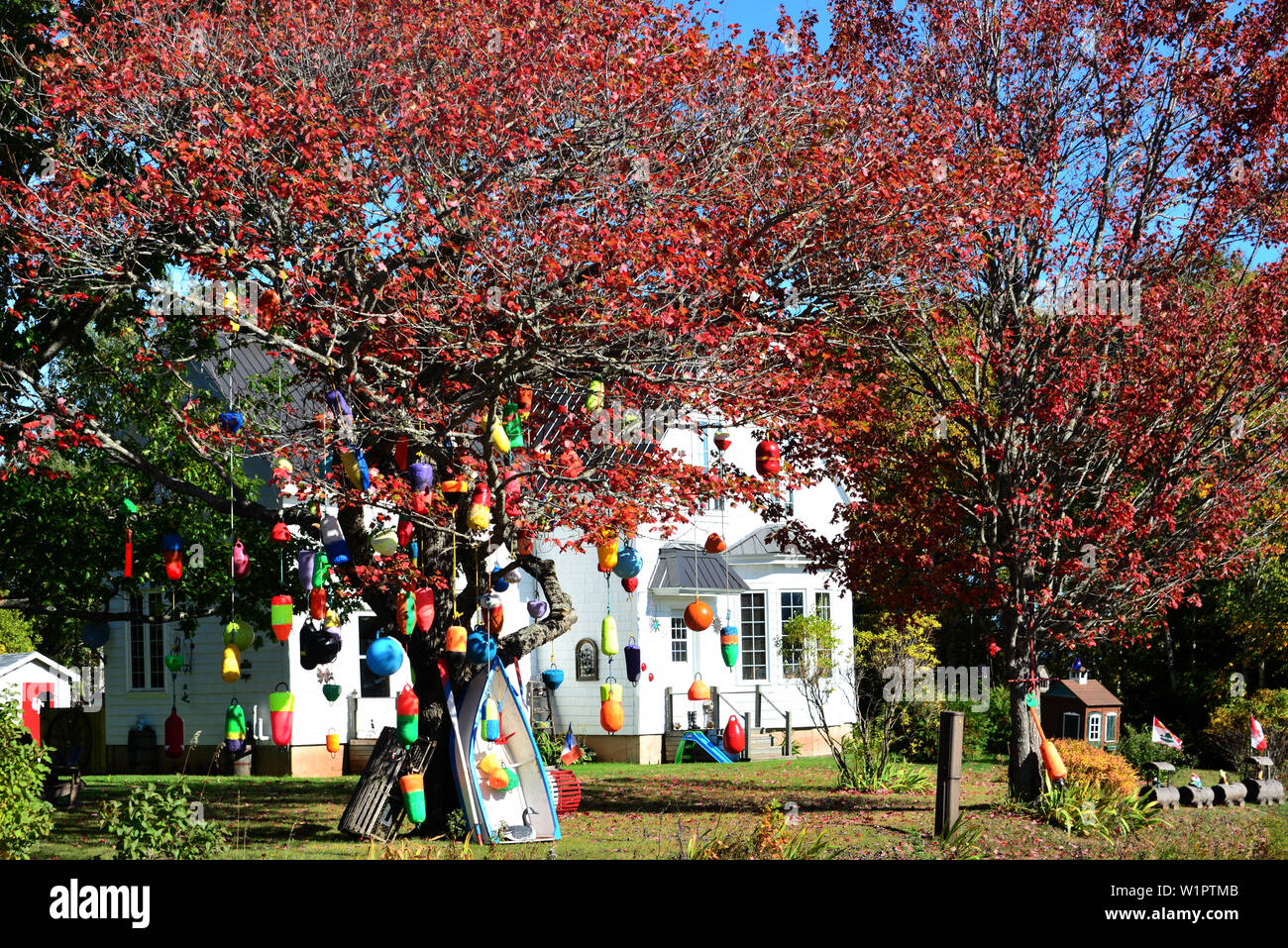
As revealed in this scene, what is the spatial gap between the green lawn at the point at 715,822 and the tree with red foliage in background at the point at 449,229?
2.10 m

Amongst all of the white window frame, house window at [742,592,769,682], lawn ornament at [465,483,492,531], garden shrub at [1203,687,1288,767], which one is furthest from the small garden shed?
the white window frame

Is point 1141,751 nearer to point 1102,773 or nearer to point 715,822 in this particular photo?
point 1102,773

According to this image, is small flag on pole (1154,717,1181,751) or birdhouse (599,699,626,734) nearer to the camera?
birdhouse (599,699,626,734)

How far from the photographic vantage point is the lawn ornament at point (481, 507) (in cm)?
1209

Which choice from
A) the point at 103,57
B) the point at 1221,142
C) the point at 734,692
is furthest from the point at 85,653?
the point at 1221,142

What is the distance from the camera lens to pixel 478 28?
13523mm

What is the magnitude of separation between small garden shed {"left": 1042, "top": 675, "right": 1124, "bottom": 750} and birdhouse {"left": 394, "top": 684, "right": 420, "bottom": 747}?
38.4 ft

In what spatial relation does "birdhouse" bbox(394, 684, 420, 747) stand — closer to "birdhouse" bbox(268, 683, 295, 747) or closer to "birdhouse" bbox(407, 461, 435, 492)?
"birdhouse" bbox(268, 683, 295, 747)

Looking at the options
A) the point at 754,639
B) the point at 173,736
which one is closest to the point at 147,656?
the point at 173,736

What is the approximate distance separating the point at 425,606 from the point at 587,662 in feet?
46.3

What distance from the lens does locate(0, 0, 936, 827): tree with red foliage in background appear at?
12742 mm

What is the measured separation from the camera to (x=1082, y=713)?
68.5 ft

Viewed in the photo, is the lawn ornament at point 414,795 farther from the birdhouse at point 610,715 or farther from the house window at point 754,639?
the house window at point 754,639

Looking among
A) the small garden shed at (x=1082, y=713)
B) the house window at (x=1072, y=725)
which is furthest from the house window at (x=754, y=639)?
the house window at (x=1072, y=725)
